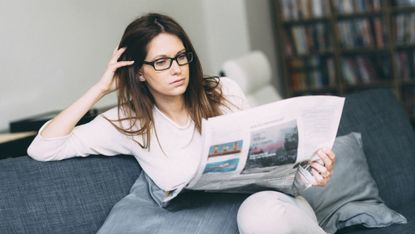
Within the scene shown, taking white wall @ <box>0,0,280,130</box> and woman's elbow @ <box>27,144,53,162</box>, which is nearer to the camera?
woman's elbow @ <box>27,144,53,162</box>

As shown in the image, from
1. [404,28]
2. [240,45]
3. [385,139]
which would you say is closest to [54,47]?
[385,139]

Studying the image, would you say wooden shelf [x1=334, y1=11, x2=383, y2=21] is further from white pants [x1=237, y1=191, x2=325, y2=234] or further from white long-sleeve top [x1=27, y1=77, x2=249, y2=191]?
white pants [x1=237, y1=191, x2=325, y2=234]

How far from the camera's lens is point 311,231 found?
64.9 inches

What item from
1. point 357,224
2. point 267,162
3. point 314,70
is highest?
point 267,162

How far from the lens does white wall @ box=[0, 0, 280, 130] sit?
2.60 m

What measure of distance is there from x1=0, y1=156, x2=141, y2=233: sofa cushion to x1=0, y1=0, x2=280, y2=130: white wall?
750 mm

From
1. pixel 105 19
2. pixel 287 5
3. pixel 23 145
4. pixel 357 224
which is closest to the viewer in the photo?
pixel 357 224

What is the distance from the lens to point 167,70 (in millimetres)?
1801

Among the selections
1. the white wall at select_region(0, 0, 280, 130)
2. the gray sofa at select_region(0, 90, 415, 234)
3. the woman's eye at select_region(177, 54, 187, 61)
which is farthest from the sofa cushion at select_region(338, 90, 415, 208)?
the white wall at select_region(0, 0, 280, 130)

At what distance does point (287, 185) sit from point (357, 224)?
1.21 ft

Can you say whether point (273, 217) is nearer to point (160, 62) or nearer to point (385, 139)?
point (160, 62)

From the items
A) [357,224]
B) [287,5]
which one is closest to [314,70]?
[287,5]

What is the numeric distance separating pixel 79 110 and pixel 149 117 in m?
0.20

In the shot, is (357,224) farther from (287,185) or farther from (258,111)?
(258,111)
